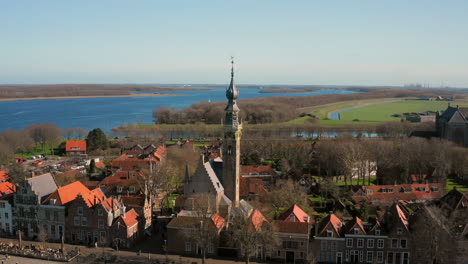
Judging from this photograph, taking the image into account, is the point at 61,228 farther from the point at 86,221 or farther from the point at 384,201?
the point at 384,201

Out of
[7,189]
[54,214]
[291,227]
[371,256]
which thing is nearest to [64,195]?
[54,214]

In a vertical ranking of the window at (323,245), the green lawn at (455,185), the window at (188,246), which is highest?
the window at (323,245)

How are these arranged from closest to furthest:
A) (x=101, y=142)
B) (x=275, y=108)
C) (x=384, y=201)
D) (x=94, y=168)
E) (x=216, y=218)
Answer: (x=216, y=218), (x=384, y=201), (x=94, y=168), (x=101, y=142), (x=275, y=108)

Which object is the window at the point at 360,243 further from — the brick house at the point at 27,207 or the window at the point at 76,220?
the brick house at the point at 27,207

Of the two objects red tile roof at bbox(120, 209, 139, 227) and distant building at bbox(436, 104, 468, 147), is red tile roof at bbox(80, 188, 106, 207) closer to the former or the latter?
red tile roof at bbox(120, 209, 139, 227)

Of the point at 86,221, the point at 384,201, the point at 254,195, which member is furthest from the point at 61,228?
the point at 384,201

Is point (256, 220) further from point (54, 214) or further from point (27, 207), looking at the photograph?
point (27, 207)

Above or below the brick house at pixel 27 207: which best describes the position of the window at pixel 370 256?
below

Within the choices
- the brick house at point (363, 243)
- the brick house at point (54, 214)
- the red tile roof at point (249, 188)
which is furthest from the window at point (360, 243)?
the brick house at point (54, 214)
